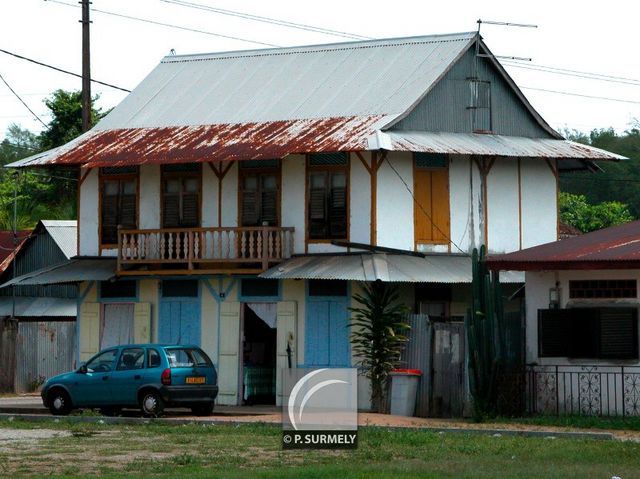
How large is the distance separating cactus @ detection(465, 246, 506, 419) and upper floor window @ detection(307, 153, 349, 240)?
18.9 ft

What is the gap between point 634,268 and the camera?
28750 mm

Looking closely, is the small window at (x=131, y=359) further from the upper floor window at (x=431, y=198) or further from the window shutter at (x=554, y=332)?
the window shutter at (x=554, y=332)

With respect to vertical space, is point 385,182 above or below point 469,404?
above

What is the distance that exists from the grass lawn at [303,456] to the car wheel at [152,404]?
15.2ft

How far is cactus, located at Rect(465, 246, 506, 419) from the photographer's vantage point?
98.3 ft

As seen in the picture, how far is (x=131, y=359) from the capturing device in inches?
1262

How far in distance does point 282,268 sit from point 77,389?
18.1 ft

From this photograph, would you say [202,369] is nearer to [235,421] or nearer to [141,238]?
[235,421]

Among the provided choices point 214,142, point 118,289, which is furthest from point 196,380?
point 118,289

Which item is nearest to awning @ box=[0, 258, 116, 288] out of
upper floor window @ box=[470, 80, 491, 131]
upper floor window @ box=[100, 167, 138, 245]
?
upper floor window @ box=[100, 167, 138, 245]

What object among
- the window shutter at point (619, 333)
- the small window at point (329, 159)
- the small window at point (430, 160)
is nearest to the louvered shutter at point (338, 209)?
the small window at point (329, 159)

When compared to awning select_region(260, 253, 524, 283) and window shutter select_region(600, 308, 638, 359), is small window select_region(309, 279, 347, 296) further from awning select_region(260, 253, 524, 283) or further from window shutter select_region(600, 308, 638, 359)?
window shutter select_region(600, 308, 638, 359)

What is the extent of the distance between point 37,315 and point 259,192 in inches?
610

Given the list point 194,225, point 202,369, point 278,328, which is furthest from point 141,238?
point 202,369
